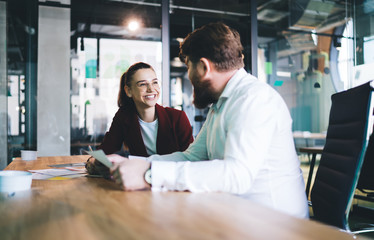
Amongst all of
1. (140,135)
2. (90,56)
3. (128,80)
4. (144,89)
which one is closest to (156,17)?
(90,56)

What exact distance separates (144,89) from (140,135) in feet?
1.14

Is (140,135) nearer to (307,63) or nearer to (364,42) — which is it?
(364,42)

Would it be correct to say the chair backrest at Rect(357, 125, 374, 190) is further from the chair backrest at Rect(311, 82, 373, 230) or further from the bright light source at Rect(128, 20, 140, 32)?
the bright light source at Rect(128, 20, 140, 32)

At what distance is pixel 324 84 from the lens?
6.20 metres

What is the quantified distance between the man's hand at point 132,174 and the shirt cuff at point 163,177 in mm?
37

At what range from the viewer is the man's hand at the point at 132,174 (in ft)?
3.45

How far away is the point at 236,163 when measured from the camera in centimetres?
103

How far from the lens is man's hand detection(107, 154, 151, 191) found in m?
1.05

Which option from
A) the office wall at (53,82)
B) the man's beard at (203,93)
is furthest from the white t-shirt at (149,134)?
the office wall at (53,82)

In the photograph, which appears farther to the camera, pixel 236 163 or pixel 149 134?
pixel 149 134

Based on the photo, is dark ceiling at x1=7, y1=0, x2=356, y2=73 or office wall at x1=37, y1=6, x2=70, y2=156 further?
office wall at x1=37, y1=6, x2=70, y2=156

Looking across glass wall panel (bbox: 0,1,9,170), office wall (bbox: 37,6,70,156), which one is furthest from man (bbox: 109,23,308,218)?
glass wall panel (bbox: 0,1,9,170)

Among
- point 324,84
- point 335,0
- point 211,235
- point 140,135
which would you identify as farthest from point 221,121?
point 335,0

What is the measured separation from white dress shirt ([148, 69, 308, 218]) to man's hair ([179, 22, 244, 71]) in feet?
0.24
